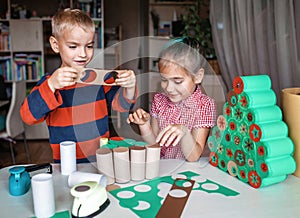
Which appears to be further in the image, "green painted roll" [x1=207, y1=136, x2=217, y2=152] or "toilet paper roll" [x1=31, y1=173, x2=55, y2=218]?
"green painted roll" [x1=207, y1=136, x2=217, y2=152]

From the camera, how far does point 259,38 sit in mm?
1556

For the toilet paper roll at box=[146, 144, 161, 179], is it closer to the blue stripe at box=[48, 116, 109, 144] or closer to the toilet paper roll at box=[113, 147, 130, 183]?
the toilet paper roll at box=[113, 147, 130, 183]

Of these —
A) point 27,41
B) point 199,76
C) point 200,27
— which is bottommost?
point 199,76

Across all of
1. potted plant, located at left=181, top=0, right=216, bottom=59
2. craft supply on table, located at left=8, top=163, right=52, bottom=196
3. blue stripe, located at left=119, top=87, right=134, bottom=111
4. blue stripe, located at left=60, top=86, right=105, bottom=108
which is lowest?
craft supply on table, located at left=8, top=163, right=52, bottom=196

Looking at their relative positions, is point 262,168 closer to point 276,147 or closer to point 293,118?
point 276,147

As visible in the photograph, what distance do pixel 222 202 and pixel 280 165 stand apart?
21cm

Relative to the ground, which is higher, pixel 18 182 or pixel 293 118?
pixel 293 118


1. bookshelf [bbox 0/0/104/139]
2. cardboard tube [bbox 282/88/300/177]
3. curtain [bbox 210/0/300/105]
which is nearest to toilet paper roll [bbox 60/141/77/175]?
cardboard tube [bbox 282/88/300/177]

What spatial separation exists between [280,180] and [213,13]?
135 cm

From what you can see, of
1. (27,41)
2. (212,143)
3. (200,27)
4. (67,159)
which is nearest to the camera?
(67,159)

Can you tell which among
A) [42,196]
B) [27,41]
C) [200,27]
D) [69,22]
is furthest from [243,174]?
[27,41]

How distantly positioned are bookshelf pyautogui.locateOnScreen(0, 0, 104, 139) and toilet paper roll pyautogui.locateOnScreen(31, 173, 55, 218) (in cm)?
314

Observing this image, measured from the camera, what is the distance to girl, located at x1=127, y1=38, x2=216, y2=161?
100 cm

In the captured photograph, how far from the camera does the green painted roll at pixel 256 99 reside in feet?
3.02
